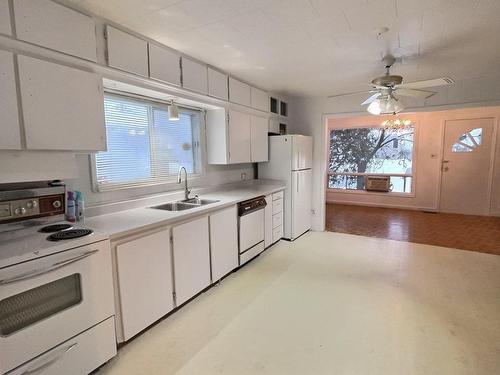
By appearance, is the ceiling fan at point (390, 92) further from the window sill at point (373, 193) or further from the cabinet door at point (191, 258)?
the window sill at point (373, 193)

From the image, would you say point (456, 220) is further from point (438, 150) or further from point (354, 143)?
point (354, 143)

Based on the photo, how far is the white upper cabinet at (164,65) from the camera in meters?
2.38

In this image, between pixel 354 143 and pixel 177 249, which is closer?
pixel 177 249

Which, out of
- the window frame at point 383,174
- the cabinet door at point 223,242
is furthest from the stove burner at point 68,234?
the window frame at point 383,174

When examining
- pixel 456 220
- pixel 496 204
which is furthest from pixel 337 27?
pixel 496 204

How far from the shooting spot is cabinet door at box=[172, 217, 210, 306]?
2.37 metres

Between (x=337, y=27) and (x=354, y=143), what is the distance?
18.5 ft

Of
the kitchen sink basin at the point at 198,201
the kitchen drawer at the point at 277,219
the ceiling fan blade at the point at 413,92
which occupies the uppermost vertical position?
the ceiling fan blade at the point at 413,92

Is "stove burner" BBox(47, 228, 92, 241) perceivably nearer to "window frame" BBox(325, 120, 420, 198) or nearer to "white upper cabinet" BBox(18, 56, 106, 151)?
"white upper cabinet" BBox(18, 56, 106, 151)

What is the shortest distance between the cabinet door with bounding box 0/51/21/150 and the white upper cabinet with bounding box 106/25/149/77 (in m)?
0.66

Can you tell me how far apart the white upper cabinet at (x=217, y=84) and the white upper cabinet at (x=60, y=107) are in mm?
1352

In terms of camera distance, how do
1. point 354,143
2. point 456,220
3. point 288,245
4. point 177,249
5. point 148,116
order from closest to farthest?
1. point 177,249
2. point 148,116
3. point 288,245
4. point 456,220
5. point 354,143

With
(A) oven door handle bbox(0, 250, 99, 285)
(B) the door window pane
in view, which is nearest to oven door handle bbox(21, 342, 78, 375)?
(A) oven door handle bbox(0, 250, 99, 285)

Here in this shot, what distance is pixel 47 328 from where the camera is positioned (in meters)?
1.46
